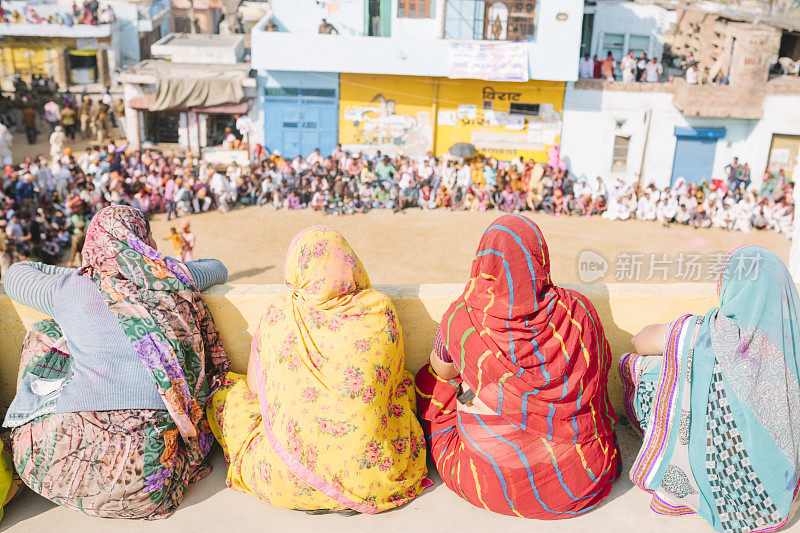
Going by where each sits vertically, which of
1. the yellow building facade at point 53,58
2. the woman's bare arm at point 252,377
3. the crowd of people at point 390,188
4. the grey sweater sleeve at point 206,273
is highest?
the yellow building facade at point 53,58

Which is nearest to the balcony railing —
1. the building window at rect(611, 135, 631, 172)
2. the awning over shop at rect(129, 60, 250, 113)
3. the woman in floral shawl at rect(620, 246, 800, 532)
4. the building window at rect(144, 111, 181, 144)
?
the building window at rect(144, 111, 181, 144)

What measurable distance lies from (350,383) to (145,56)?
22303 mm

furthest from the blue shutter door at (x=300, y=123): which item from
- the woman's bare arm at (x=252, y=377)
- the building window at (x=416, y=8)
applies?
the woman's bare arm at (x=252, y=377)

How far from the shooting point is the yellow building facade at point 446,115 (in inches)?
606

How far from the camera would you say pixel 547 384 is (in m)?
2.58

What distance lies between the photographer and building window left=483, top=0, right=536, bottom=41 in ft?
48.1

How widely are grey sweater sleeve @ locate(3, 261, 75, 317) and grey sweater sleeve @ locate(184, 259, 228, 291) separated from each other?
1.56 feet

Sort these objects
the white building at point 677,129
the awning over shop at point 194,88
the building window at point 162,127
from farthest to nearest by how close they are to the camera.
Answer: the building window at point 162,127 < the awning over shop at point 194,88 < the white building at point 677,129

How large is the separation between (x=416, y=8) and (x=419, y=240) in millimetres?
5620

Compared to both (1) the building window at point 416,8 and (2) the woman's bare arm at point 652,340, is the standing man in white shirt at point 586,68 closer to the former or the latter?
(1) the building window at point 416,8

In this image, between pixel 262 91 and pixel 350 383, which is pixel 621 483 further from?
pixel 262 91

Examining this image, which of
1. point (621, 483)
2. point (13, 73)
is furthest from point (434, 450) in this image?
point (13, 73)

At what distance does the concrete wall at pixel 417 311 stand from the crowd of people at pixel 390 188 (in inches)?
381

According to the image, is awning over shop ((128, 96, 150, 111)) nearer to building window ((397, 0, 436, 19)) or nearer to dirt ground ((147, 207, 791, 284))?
dirt ground ((147, 207, 791, 284))
